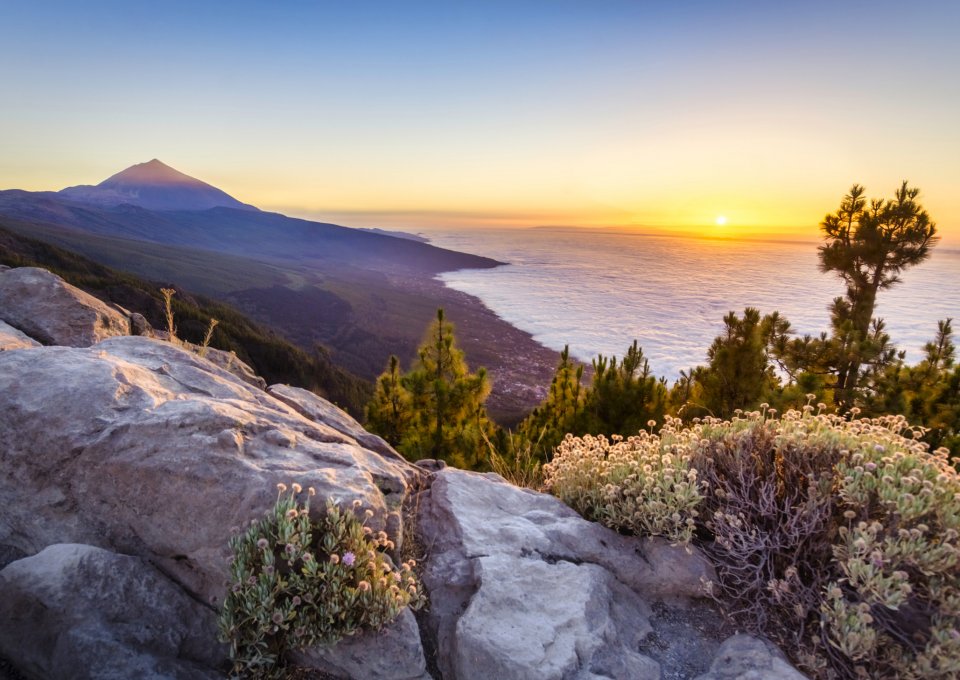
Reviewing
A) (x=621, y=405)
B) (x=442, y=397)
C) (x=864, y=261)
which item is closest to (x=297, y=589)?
(x=621, y=405)

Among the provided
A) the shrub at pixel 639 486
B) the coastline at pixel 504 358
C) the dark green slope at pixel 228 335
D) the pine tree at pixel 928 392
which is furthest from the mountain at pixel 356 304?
the shrub at pixel 639 486

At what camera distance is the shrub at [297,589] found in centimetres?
290

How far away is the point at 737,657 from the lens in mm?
3252

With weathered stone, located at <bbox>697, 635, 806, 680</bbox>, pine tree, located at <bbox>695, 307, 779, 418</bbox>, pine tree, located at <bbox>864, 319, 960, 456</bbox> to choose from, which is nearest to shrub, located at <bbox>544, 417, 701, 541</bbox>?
weathered stone, located at <bbox>697, 635, 806, 680</bbox>

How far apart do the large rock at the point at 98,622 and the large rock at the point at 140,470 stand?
0.85 feet

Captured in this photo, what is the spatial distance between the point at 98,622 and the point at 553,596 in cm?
287

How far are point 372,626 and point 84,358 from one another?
148 inches

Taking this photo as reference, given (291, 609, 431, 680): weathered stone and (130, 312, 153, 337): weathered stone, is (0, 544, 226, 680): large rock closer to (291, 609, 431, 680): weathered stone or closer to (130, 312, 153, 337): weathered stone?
Answer: (291, 609, 431, 680): weathered stone

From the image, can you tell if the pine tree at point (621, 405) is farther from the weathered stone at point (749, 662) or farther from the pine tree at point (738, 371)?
the weathered stone at point (749, 662)

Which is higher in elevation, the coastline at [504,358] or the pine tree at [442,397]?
the pine tree at [442,397]

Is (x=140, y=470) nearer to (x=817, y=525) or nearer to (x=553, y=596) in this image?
(x=553, y=596)

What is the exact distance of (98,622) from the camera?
2.88 m

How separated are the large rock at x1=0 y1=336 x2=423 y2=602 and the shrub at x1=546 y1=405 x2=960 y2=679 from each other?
7.40ft

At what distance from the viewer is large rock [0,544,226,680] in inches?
108
